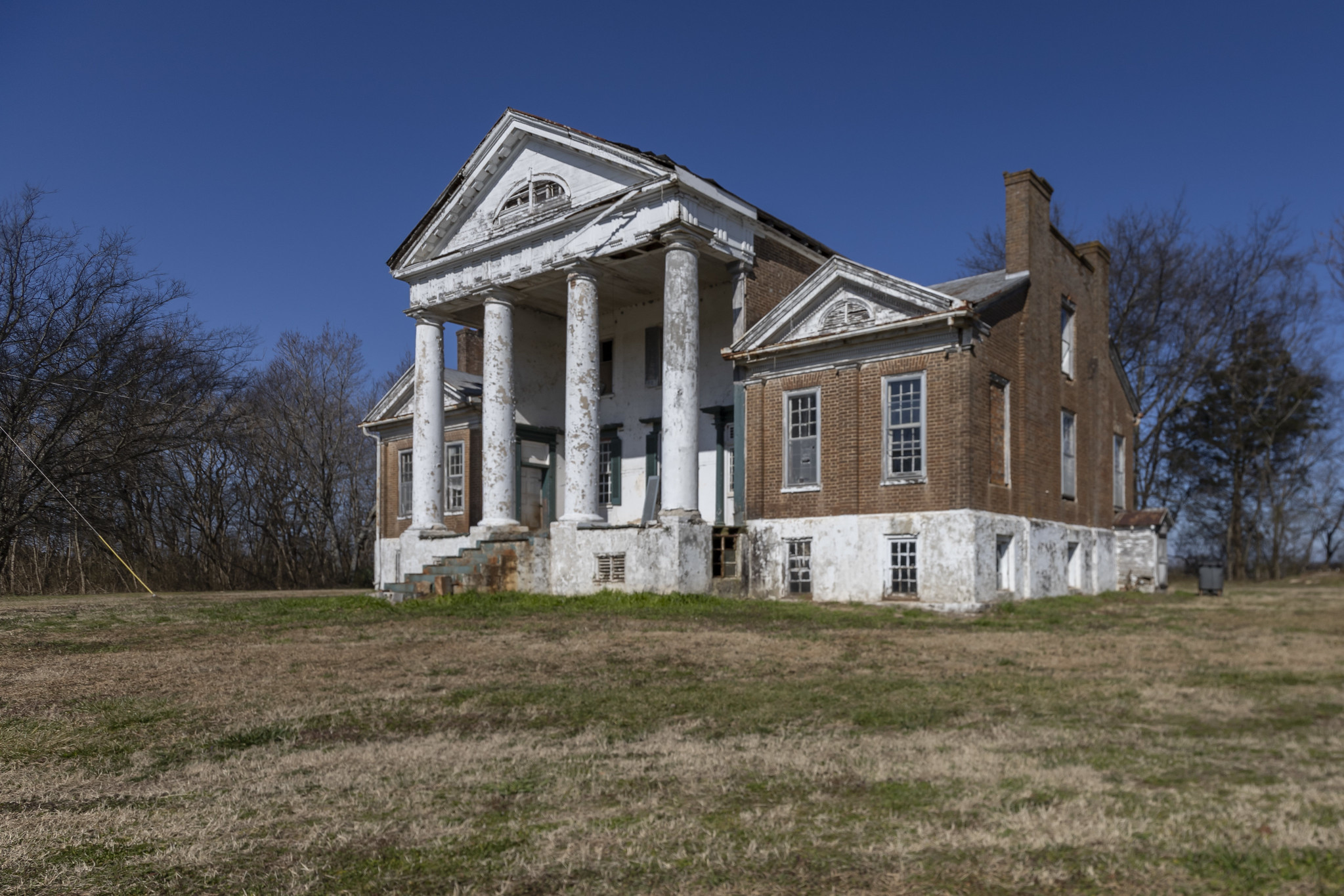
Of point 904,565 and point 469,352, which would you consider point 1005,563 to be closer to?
point 904,565

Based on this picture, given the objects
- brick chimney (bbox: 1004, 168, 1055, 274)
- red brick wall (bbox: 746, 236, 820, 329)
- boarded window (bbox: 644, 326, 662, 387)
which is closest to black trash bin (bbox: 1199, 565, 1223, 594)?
brick chimney (bbox: 1004, 168, 1055, 274)

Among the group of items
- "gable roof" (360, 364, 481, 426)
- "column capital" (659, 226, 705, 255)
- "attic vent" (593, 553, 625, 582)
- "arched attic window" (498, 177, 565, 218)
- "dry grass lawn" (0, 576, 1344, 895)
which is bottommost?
"dry grass lawn" (0, 576, 1344, 895)

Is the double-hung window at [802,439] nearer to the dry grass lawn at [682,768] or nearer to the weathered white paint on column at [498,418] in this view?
the weathered white paint on column at [498,418]

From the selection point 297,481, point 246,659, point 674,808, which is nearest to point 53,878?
point 674,808

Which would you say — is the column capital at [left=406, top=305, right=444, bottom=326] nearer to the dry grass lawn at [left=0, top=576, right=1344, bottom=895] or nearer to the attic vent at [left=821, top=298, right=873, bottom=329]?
the attic vent at [left=821, top=298, right=873, bottom=329]

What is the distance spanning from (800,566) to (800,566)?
0.02m

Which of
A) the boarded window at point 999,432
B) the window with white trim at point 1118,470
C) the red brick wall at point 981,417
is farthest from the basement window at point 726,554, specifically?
the window with white trim at point 1118,470

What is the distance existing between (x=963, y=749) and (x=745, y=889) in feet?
9.02

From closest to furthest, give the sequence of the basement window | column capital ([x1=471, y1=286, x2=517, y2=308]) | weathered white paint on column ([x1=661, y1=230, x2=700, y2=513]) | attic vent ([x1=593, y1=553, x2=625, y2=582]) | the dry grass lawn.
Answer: the dry grass lawn, weathered white paint on column ([x1=661, y1=230, x2=700, y2=513]), attic vent ([x1=593, y1=553, x2=625, y2=582]), the basement window, column capital ([x1=471, y1=286, x2=517, y2=308])

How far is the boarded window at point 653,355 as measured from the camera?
27.5 meters

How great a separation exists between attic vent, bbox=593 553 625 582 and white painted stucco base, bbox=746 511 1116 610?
289 centimetres

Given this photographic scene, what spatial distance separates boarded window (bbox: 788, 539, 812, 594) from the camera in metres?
22.0

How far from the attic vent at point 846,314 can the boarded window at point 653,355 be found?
21.9 feet

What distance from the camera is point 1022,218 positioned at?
896 inches
